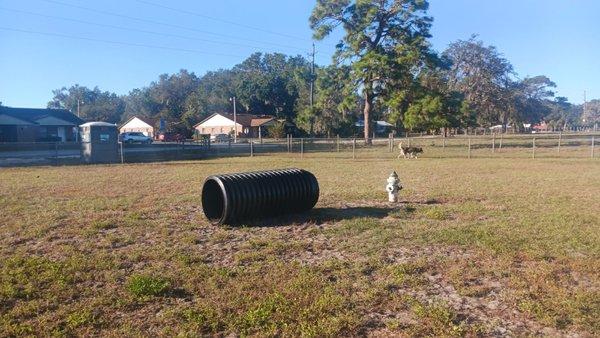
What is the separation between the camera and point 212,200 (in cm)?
841

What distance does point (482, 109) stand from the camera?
76438mm

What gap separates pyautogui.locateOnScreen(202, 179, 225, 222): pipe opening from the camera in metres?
8.00

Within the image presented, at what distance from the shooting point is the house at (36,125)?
42.8 meters

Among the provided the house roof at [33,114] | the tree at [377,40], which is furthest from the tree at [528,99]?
the house roof at [33,114]

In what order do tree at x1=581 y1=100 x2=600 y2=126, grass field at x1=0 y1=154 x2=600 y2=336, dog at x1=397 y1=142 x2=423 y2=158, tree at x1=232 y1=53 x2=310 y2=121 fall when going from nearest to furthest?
grass field at x1=0 y1=154 x2=600 y2=336
dog at x1=397 y1=142 x2=423 y2=158
tree at x1=232 y1=53 x2=310 y2=121
tree at x1=581 y1=100 x2=600 y2=126

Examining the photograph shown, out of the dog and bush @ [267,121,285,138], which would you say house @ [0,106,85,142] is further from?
the dog

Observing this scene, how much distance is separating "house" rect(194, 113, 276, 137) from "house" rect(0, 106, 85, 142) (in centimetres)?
2060

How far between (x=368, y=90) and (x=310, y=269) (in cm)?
3250

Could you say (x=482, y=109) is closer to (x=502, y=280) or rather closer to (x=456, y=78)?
(x=456, y=78)

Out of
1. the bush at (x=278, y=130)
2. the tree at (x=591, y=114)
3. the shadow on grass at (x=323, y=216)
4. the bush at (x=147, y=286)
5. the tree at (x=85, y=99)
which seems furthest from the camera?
the tree at (x=591, y=114)

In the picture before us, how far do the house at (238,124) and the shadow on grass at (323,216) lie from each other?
5982cm

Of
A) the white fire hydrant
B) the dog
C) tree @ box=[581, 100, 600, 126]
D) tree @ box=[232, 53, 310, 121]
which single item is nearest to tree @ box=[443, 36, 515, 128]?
tree @ box=[232, 53, 310, 121]

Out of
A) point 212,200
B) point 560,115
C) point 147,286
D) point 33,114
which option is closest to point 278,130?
point 33,114

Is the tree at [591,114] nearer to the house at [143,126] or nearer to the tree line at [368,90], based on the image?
the tree line at [368,90]
